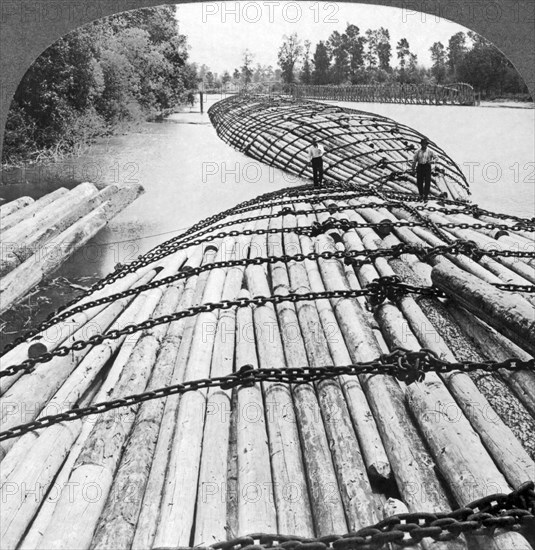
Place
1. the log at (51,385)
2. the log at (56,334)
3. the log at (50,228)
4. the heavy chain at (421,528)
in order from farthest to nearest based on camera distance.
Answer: the log at (50,228) → the log at (56,334) → the log at (51,385) → the heavy chain at (421,528)

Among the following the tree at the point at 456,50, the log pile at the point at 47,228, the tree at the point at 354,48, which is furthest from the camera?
the tree at the point at 354,48

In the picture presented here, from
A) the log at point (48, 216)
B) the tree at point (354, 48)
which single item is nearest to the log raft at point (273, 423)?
the log at point (48, 216)

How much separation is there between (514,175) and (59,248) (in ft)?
24.5

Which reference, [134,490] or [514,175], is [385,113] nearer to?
[514,175]

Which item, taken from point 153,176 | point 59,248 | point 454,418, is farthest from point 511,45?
point 153,176

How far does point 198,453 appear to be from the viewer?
6.49 feet

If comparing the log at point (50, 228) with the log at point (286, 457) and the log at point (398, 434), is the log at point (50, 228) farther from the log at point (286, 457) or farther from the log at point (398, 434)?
the log at point (398, 434)

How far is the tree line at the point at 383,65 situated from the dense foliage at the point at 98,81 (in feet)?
2.75

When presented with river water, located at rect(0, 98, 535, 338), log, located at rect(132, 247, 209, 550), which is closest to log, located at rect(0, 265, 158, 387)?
log, located at rect(132, 247, 209, 550)

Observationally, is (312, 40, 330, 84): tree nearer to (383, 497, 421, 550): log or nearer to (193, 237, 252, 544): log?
(193, 237, 252, 544): log

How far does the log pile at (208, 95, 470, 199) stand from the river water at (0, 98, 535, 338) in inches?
12.7

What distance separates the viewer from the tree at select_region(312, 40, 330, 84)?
765 cm

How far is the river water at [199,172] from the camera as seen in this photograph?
736cm

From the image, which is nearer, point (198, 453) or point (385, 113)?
point (198, 453)
